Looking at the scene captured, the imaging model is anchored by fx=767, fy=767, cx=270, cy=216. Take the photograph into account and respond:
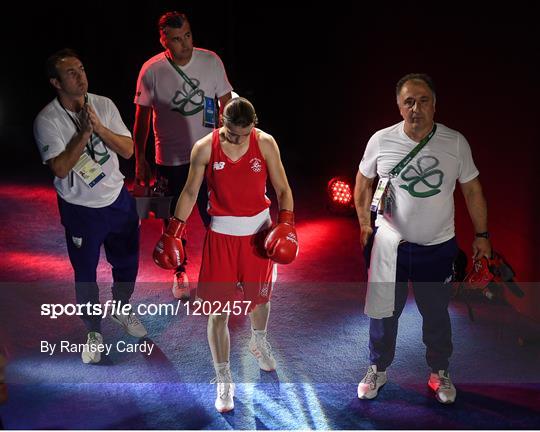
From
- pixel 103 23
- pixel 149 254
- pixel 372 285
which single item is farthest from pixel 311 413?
pixel 103 23

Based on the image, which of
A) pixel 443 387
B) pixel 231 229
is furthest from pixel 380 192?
pixel 443 387

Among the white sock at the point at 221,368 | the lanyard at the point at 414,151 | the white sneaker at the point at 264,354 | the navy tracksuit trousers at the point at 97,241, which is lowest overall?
the white sneaker at the point at 264,354

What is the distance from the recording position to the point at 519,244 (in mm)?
4742

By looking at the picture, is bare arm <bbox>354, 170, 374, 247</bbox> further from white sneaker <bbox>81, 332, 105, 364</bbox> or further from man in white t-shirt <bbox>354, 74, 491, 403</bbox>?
white sneaker <bbox>81, 332, 105, 364</bbox>

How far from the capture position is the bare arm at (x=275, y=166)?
368 centimetres

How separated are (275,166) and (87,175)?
104 centimetres

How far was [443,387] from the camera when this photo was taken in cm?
379

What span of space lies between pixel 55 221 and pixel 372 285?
4.28m

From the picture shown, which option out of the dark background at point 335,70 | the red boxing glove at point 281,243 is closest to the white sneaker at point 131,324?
the red boxing glove at point 281,243

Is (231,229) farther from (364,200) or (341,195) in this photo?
(341,195)

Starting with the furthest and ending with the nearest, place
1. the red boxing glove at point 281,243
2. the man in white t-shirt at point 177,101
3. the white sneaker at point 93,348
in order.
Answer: the man in white t-shirt at point 177,101 < the white sneaker at point 93,348 < the red boxing glove at point 281,243

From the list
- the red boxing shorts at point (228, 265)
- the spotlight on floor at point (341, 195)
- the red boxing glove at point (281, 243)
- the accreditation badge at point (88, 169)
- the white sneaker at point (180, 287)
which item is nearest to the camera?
the red boxing glove at point (281, 243)

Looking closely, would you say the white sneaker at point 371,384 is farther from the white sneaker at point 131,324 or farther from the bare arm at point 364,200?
the white sneaker at point 131,324

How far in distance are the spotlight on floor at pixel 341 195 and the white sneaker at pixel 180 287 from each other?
7.26 feet
